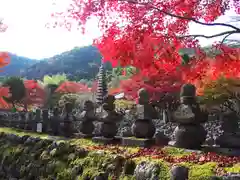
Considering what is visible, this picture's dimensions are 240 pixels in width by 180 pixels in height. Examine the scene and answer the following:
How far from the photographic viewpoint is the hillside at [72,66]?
114312 millimetres

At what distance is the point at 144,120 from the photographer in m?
7.71

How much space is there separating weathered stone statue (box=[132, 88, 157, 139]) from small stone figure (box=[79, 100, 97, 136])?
2.31 metres

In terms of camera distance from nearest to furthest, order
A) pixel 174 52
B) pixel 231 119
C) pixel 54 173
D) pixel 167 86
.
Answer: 1. pixel 231 119
2. pixel 54 173
3. pixel 174 52
4. pixel 167 86

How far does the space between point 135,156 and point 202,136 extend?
1.43 m

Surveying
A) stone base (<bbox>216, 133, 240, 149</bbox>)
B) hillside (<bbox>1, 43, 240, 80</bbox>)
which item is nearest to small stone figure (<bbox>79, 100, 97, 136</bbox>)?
stone base (<bbox>216, 133, 240, 149</bbox>)

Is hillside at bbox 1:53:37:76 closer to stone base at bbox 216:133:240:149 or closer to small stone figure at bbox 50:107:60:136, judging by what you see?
small stone figure at bbox 50:107:60:136

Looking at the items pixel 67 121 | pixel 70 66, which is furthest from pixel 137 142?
pixel 70 66

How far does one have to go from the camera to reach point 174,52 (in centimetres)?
948

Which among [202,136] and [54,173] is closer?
[202,136]

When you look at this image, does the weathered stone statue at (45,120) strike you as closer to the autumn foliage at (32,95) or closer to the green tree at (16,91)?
the green tree at (16,91)

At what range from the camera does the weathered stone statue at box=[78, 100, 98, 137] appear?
32.3 feet

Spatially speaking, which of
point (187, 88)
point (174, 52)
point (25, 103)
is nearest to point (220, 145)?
point (187, 88)

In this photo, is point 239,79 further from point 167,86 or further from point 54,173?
point 54,173

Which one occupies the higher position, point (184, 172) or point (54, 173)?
point (184, 172)
